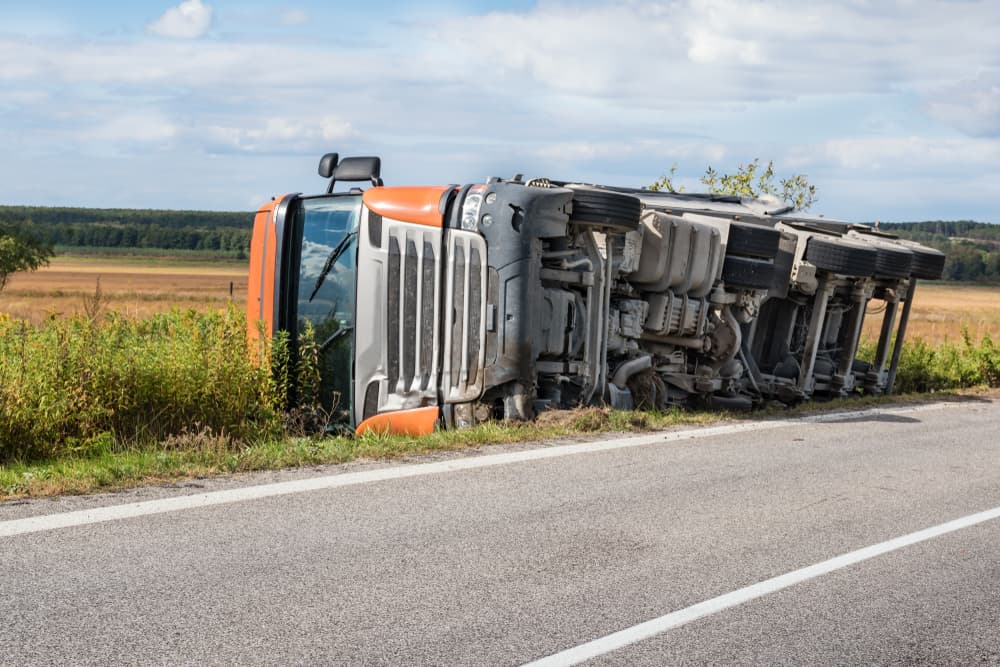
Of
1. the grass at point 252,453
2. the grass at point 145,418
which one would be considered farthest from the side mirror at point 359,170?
the grass at point 252,453

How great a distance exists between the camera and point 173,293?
5600cm

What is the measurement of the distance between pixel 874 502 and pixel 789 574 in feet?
6.71

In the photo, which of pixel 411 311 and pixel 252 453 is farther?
pixel 411 311

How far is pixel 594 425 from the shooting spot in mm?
9477

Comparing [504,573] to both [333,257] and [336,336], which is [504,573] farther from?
[333,257]

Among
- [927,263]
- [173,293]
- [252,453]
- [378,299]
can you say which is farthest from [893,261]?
[173,293]

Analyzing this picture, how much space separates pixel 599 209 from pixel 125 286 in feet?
194

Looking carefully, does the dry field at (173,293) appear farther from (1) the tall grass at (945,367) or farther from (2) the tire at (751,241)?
(2) the tire at (751,241)

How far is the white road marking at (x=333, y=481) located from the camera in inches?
221

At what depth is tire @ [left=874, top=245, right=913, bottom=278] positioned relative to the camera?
13.4 metres

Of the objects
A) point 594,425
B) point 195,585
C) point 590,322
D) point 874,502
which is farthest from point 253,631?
point 590,322

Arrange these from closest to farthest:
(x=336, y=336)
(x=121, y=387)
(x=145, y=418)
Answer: (x=121, y=387) < (x=145, y=418) < (x=336, y=336)

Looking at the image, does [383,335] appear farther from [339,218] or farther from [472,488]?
[472,488]

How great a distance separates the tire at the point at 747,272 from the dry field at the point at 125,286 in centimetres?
581
